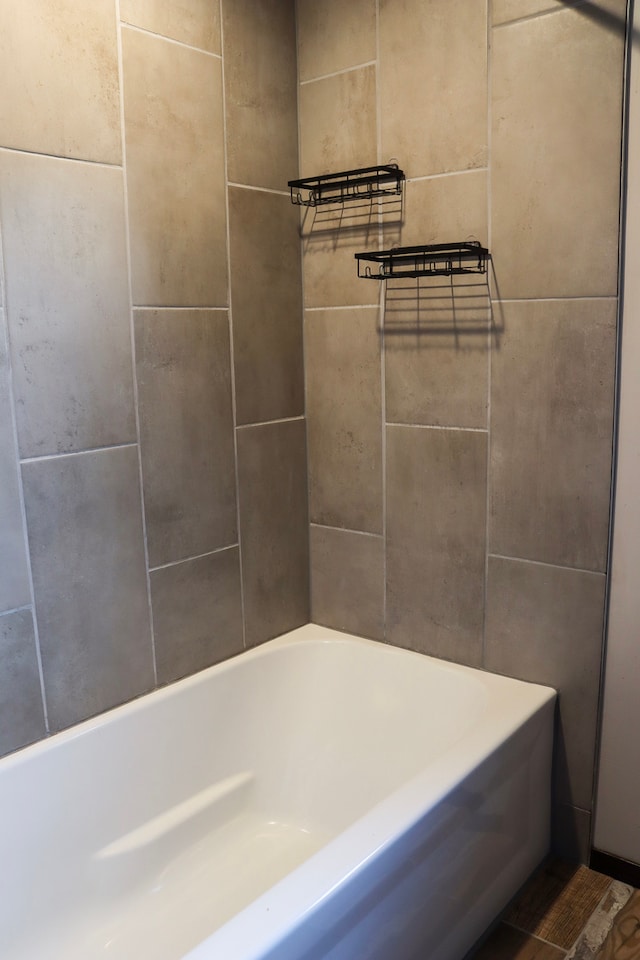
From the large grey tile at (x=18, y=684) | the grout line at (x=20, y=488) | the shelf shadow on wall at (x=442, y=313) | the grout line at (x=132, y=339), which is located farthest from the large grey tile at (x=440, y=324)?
the large grey tile at (x=18, y=684)

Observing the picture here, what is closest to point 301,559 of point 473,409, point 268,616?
point 268,616

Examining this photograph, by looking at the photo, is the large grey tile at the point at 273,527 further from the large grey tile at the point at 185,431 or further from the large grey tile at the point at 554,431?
the large grey tile at the point at 554,431

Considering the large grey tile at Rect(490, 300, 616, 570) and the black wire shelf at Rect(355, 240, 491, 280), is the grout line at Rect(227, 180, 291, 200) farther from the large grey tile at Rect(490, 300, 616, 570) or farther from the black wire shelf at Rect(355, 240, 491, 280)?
the large grey tile at Rect(490, 300, 616, 570)

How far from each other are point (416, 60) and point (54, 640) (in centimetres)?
173

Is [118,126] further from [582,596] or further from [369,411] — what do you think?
[582,596]

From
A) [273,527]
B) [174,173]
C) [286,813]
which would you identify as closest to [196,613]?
[273,527]

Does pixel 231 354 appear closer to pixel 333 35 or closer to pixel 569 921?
pixel 333 35

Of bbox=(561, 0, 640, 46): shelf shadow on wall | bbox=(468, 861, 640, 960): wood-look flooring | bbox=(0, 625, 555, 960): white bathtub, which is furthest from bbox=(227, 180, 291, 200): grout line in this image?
bbox=(468, 861, 640, 960): wood-look flooring

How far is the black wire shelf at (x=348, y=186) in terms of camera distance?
220 centimetres

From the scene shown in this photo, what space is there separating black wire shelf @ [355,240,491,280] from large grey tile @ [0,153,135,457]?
679mm

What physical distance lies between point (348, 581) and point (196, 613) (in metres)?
0.51

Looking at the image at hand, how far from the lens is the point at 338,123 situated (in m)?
2.31

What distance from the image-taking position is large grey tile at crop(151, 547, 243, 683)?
214 centimetres

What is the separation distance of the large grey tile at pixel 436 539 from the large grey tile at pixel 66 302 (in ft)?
2.62
